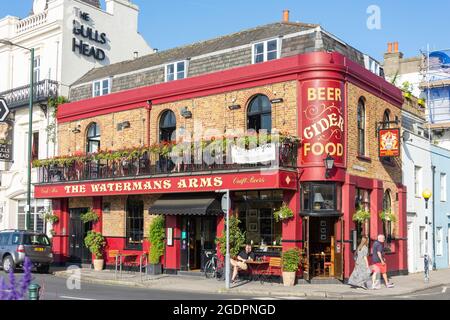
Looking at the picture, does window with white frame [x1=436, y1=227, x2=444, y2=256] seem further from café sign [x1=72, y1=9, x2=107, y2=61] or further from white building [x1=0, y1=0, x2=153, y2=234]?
café sign [x1=72, y1=9, x2=107, y2=61]

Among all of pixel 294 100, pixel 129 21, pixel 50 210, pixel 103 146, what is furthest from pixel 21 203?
pixel 294 100

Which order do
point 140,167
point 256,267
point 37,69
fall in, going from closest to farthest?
point 256,267, point 140,167, point 37,69

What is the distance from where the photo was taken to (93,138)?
A: 27891 mm

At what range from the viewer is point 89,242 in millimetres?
25344

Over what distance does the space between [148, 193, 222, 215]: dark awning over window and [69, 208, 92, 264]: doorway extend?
549 cm

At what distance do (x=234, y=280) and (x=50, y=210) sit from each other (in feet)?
41.2

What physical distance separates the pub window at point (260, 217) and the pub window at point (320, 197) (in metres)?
0.88

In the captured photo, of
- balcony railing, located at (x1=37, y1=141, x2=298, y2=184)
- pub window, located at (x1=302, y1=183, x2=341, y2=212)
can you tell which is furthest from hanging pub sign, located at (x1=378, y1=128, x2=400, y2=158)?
balcony railing, located at (x1=37, y1=141, x2=298, y2=184)

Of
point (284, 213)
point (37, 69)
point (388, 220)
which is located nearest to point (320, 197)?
point (284, 213)

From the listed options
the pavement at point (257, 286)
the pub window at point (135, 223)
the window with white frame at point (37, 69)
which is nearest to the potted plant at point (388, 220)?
the pavement at point (257, 286)

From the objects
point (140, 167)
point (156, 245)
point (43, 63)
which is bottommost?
point (156, 245)

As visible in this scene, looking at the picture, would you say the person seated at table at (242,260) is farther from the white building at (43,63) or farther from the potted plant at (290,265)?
the white building at (43,63)

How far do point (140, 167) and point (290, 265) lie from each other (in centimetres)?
769

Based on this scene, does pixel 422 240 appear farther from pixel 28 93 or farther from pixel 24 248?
pixel 28 93
